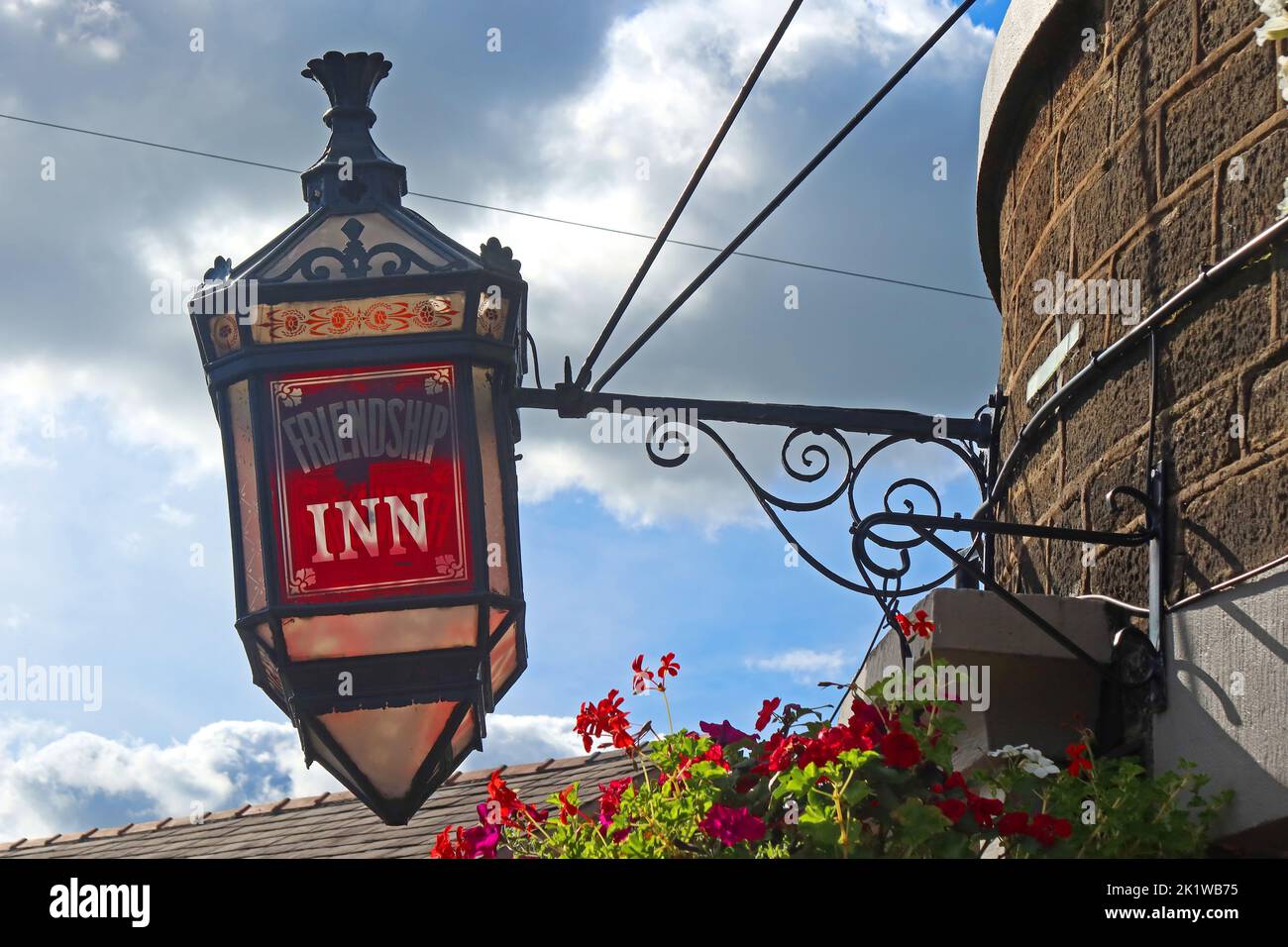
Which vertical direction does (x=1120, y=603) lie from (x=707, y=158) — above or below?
below

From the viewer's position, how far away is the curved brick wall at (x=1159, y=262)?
3.57 metres

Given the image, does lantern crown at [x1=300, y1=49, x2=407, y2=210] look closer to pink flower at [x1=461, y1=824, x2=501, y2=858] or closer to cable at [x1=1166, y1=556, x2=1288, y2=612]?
pink flower at [x1=461, y1=824, x2=501, y2=858]

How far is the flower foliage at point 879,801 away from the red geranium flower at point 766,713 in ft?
0.19

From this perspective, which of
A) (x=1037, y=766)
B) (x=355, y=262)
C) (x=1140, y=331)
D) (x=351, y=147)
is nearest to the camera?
(x=1037, y=766)

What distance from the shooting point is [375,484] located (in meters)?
4.62

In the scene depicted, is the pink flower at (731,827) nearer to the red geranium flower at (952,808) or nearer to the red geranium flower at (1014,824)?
the red geranium flower at (952,808)

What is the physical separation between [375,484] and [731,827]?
1.72 m

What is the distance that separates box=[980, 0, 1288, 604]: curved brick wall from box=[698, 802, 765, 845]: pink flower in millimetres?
1241

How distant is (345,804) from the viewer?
34.3 feet

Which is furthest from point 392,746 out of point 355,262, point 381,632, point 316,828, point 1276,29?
point 316,828

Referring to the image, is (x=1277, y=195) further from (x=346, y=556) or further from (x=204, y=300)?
(x=204, y=300)

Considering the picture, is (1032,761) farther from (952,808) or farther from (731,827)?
(731,827)
